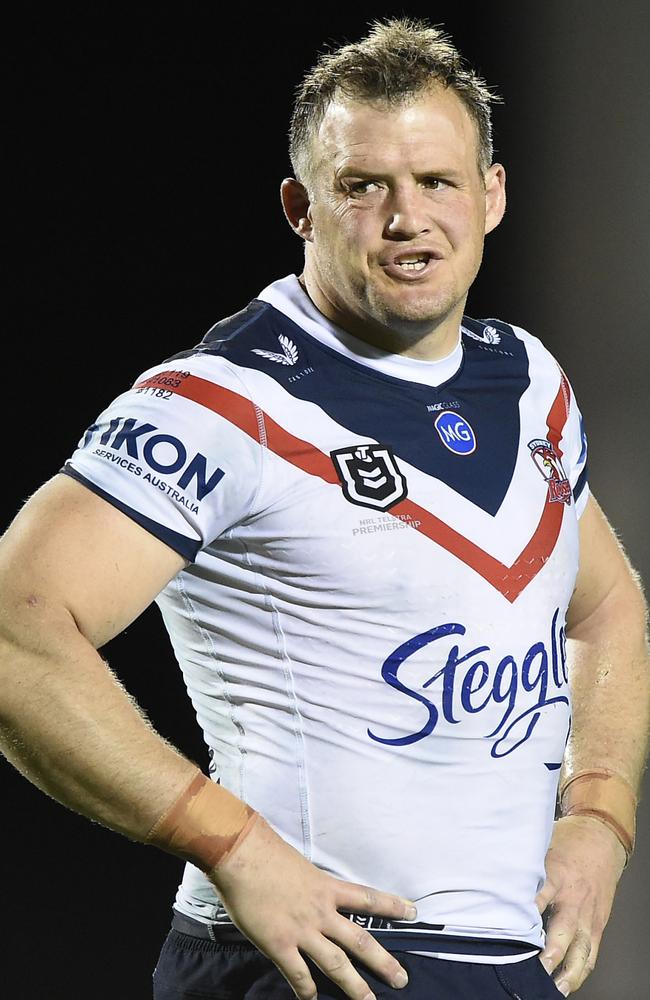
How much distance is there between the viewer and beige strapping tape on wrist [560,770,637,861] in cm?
155

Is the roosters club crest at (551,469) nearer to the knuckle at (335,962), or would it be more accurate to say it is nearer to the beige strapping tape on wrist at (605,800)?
the beige strapping tape on wrist at (605,800)

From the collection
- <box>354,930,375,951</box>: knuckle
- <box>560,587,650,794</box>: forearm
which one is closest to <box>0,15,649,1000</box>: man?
<box>354,930,375,951</box>: knuckle

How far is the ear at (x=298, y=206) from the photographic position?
145 cm

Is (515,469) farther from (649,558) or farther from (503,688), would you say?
(649,558)

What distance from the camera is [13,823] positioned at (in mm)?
2551

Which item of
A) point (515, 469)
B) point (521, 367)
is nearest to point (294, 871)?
point (515, 469)

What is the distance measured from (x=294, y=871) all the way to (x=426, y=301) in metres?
0.56

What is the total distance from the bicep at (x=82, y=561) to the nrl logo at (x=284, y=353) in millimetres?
234

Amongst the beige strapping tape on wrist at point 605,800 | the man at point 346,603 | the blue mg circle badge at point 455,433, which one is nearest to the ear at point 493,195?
the man at point 346,603

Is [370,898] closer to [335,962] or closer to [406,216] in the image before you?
[335,962]

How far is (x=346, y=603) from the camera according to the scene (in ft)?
4.07

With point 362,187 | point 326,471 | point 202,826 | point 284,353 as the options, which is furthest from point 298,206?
point 202,826

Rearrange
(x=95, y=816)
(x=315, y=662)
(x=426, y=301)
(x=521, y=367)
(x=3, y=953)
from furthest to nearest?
(x=3, y=953) < (x=521, y=367) < (x=426, y=301) < (x=315, y=662) < (x=95, y=816)

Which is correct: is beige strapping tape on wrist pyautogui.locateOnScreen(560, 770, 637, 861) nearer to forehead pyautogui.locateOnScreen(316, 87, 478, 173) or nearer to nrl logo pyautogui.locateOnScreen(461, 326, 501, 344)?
nrl logo pyautogui.locateOnScreen(461, 326, 501, 344)
